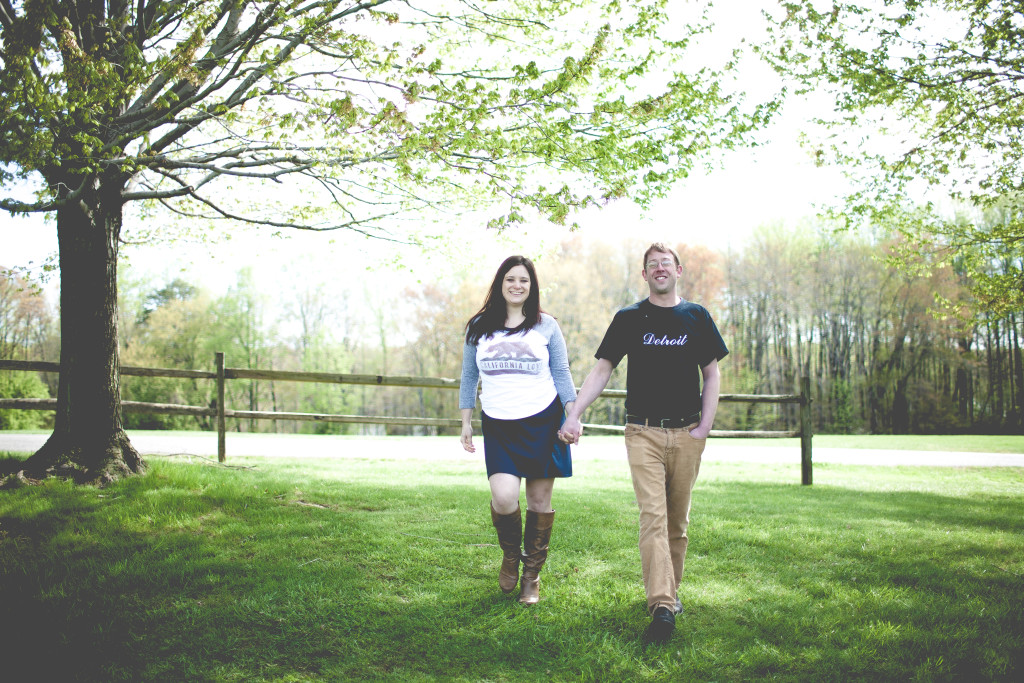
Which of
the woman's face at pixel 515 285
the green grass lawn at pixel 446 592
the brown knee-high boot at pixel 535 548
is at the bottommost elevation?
the green grass lawn at pixel 446 592

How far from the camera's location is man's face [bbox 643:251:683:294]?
3.58 metres

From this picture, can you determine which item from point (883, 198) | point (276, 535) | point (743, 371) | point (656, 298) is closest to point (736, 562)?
point (656, 298)

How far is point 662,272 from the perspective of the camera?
3578 millimetres

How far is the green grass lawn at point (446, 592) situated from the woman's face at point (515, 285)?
5.93 feet

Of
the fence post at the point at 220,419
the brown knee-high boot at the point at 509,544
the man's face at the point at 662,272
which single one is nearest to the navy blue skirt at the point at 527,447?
the brown knee-high boot at the point at 509,544

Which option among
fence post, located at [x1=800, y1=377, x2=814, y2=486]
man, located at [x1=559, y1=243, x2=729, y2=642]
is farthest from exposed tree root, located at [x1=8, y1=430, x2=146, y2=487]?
fence post, located at [x1=800, y1=377, x2=814, y2=486]

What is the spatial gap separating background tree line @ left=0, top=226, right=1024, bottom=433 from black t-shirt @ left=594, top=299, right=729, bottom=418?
2759cm

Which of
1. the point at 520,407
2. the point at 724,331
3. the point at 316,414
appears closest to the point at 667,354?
the point at 520,407

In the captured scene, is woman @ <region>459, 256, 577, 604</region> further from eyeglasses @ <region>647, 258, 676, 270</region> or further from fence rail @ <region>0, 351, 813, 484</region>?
fence rail @ <region>0, 351, 813, 484</region>

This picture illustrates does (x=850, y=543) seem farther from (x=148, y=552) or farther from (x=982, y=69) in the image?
(x=982, y=69)

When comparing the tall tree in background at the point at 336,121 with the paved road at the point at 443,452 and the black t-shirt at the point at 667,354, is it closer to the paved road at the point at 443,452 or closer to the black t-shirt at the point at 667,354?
the black t-shirt at the point at 667,354

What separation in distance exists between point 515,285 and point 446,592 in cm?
194

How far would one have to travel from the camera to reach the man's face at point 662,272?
11.7 feet

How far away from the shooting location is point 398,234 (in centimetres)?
896
